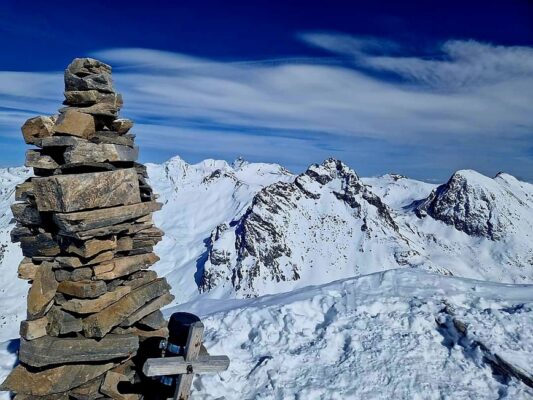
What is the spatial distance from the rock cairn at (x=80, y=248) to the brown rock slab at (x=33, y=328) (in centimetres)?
2

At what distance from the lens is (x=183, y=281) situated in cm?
19650

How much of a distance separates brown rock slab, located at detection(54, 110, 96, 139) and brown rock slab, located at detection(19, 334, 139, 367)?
456cm

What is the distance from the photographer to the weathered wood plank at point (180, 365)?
8961mm

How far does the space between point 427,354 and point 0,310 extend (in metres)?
184

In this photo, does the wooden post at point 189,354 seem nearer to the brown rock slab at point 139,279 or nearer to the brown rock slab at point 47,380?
the brown rock slab at point 47,380

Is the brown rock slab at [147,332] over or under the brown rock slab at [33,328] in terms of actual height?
under

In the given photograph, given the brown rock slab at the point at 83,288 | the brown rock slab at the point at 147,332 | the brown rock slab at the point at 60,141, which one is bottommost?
the brown rock slab at the point at 147,332

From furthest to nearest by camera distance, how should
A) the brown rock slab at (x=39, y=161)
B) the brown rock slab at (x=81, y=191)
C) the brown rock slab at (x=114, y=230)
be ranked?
the brown rock slab at (x=39, y=161) → the brown rock slab at (x=114, y=230) → the brown rock slab at (x=81, y=191)

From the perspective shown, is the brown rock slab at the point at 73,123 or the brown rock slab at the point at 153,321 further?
the brown rock slab at the point at 153,321

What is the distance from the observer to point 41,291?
10.1 meters

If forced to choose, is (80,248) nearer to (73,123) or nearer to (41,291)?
(41,291)

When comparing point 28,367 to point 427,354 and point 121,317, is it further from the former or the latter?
point 427,354

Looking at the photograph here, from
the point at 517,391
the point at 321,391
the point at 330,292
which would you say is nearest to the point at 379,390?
the point at 321,391

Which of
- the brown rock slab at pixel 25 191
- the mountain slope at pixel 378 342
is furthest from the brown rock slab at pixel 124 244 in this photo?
the mountain slope at pixel 378 342
